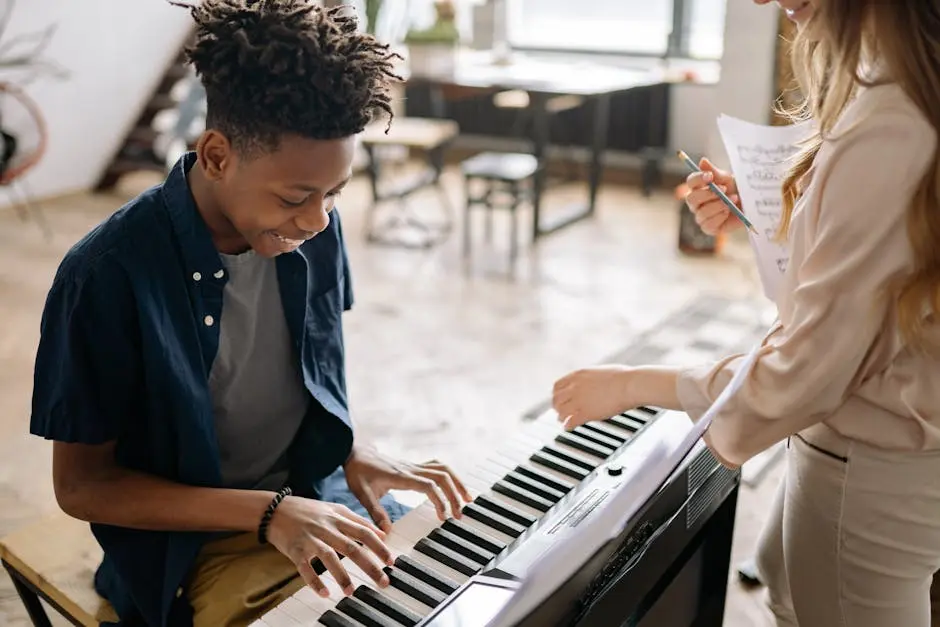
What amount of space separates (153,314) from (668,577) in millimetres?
757

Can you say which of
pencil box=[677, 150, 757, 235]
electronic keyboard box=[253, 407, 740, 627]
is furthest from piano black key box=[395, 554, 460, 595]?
pencil box=[677, 150, 757, 235]

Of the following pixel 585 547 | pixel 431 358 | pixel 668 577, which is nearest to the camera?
pixel 585 547

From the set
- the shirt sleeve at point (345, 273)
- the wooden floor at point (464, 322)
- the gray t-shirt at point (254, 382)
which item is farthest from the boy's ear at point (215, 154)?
the wooden floor at point (464, 322)

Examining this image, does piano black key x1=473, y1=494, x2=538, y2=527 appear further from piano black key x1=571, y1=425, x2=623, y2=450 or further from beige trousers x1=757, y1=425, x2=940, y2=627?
beige trousers x1=757, y1=425, x2=940, y2=627

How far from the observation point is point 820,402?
982mm

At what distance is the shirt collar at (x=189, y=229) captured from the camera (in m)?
1.16

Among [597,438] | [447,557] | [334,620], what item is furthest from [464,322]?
[334,620]

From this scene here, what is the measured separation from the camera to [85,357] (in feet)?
3.63

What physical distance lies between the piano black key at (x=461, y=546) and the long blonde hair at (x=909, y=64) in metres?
0.53

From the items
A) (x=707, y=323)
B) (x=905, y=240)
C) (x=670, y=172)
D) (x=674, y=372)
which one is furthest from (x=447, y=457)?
(x=670, y=172)

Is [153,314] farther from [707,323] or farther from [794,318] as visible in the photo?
[707,323]

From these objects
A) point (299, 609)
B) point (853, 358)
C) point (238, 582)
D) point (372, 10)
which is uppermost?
point (372, 10)

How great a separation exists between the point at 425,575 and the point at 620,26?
636cm

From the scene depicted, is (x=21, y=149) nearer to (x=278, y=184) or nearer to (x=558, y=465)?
(x=278, y=184)
